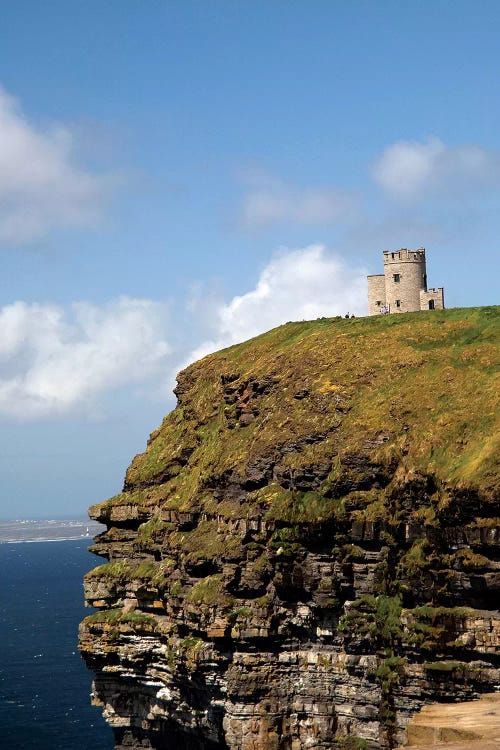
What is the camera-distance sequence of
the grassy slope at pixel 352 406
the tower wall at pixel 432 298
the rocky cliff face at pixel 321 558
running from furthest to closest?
1. the tower wall at pixel 432 298
2. the grassy slope at pixel 352 406
3. the rocky cliff face at pixel 321 558

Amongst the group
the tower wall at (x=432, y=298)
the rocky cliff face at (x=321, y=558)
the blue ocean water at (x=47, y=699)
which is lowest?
the blue ocean water at (x=47, y=699)

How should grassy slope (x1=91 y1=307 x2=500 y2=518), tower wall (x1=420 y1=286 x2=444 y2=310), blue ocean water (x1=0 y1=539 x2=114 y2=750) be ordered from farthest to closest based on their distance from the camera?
blue ocean water (x1=0 y1=539 x2=114 y2=750) < tower wall (x1=420 y1=286 x2=444 y2=310) < grassy slope (x1=91 y1=307 x2=500 y2=518)

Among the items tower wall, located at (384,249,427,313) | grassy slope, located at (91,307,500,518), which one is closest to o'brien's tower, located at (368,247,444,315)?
tower wall, located at (384,249,427,313)

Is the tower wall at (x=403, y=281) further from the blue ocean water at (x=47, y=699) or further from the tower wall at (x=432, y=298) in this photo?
the blue ocean water at (x=47, y=699)

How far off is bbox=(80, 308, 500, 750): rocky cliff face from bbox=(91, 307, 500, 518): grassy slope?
187 mm

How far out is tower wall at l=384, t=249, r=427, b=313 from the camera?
4060 inches

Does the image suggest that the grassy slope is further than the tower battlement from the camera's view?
No

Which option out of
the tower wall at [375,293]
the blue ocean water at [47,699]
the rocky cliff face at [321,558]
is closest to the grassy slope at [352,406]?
the rocky cliff face at [321,558]

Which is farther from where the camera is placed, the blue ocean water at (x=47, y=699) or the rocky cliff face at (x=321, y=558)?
the blue ocean water at (x=47, y=699)

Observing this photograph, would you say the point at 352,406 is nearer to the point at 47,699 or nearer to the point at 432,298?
the point at 432,298

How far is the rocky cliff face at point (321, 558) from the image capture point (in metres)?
66.4

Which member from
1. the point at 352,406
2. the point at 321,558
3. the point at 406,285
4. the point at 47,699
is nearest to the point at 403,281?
the point at 406,285

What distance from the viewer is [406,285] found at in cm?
10331

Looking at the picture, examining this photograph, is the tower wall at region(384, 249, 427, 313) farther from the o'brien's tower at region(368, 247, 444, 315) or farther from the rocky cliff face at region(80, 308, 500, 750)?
the rocky cliff face at region(80, 308, 500, 750)
